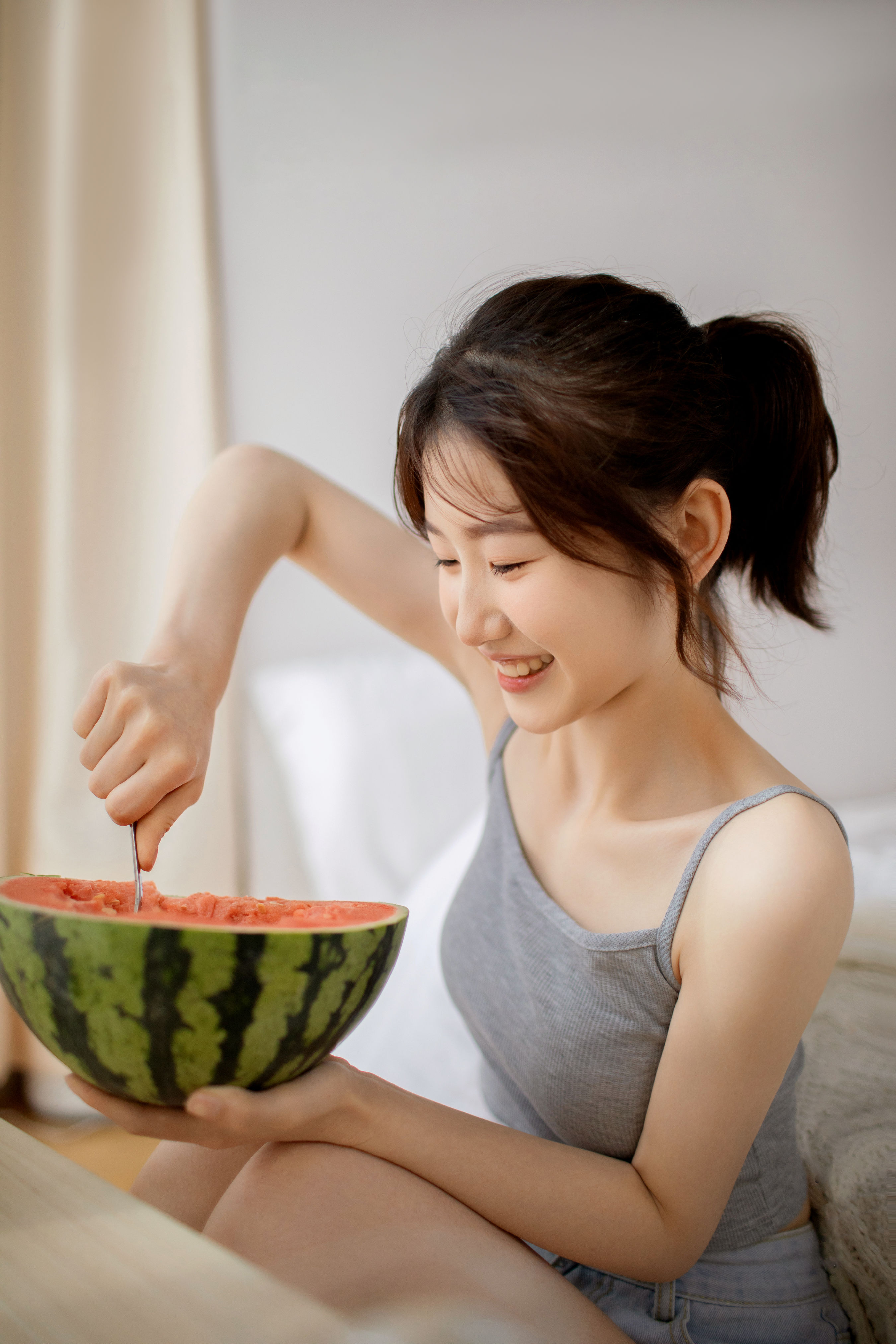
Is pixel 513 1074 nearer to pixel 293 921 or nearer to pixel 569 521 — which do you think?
pixel 293 921

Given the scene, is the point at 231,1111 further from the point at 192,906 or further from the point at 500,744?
the point at 500,744

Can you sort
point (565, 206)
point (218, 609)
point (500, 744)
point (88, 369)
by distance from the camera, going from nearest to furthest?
1. point (218, 609)
2. point (500, 744)
3. point (565, 206)
4. point (88, 369)

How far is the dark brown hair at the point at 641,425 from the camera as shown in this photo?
2.61 feet

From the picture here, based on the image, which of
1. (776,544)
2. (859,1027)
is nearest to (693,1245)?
(859,1027)

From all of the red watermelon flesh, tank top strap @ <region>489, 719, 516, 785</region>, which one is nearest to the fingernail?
the red watermelon flesh

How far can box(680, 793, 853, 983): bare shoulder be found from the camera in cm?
77

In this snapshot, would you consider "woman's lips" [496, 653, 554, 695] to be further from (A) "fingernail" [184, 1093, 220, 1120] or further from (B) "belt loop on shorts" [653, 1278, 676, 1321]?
(B) "belt loop on shorts" [653, 1278, 676, 1321]

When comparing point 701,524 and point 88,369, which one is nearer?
point 701,524

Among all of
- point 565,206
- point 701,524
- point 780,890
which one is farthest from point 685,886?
point 565,206

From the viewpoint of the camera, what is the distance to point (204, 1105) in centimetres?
56

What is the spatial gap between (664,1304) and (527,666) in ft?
2.09

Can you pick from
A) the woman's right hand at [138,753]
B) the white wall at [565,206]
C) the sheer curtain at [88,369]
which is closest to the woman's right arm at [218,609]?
the woman's right hand at [138,753]

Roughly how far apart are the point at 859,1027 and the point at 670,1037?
1.59 ft

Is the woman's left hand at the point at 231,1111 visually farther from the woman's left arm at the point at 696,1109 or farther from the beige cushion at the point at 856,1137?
the beige cushion at the point at 856,1137
